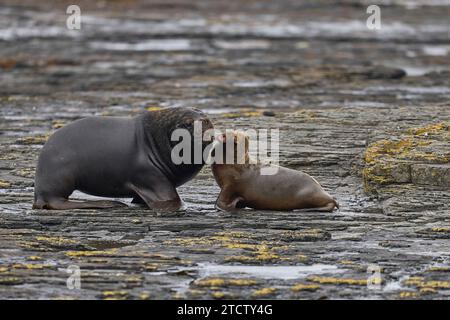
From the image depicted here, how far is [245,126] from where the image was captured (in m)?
13.8

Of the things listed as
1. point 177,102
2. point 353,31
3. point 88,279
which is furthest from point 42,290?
point 353,31

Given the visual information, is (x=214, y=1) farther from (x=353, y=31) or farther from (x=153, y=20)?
(x=353, y=31)

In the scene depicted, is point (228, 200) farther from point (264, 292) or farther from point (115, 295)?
point (115, 295)

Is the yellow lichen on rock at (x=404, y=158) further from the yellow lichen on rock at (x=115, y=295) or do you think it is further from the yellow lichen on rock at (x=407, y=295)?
the yellow lichen on rock at (x=115, y=295)

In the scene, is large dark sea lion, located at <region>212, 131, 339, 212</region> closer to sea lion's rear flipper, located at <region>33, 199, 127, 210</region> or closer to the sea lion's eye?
the sea lion's eye

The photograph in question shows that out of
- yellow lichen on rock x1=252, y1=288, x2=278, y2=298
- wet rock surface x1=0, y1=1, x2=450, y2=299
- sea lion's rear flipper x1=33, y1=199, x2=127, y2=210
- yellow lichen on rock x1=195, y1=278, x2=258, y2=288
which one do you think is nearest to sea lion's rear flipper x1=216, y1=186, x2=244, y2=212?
wet rock surface x1=0, y1=1, x2=450, y2=299

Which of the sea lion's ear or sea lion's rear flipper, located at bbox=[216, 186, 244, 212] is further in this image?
the sea lion's ear

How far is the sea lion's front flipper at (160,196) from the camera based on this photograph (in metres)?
10.4

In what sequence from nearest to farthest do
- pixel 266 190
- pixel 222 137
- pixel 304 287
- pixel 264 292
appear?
pixel 264 292, pixel 304 287, pixel 266 190, pixel 222 137

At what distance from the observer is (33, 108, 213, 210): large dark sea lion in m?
10.5

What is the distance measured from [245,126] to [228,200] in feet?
10.9

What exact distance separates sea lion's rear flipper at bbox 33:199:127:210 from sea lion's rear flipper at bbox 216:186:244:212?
82 cm

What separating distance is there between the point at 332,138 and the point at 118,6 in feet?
69.0

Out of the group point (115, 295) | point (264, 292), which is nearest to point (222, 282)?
point (264, 292)
